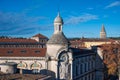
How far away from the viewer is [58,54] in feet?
206

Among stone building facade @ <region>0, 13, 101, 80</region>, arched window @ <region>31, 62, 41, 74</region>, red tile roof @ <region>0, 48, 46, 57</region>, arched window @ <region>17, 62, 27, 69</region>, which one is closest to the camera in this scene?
stone building facade @ <region>0, 13, 101, 80</region>

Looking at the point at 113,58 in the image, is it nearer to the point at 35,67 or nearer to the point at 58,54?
the point at 58,54

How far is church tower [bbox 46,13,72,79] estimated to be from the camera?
205ft

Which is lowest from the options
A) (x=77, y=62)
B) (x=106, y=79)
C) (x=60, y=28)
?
(x=106, y=79)

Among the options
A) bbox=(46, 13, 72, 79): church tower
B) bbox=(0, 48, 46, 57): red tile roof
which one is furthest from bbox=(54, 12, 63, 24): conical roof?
bbox=(0, 48, 46, 57): red tile roof

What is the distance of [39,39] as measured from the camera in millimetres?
119000

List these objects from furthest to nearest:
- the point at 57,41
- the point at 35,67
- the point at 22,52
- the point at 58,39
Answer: the point at 22,52 → the point at 35,67 → the point at 58,39 → the point at 57,41

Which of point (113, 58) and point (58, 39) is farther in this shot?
point (113, 58)

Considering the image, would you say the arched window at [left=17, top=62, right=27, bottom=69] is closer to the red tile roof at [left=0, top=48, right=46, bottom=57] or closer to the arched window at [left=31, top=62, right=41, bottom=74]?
the arched window at [left=31, top=62, right=41, bottom=74]

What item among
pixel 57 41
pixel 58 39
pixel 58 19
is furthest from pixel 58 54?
pixel 58 19

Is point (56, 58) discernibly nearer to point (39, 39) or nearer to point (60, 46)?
point (60, 46)

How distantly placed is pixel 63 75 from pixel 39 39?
5648 cm

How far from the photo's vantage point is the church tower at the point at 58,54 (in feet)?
205

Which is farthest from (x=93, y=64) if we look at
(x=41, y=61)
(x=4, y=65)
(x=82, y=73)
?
(x=4, y=65)
